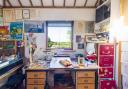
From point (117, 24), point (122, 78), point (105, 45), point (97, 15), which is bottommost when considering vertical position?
point (122, 78)

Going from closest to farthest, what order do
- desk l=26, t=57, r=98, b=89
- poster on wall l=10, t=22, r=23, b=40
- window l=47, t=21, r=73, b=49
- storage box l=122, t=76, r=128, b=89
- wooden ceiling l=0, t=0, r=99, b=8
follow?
1. desk l=26, t=57, r=98, b=89
2. storage box l=122, t=76, r=128, b=89
3. poster on wall l=10, t=22, r=23, b=40
4. wooden ceiling l=0, t=0, r=99, b=8
5. window l=47, t=21, r=73, b=49

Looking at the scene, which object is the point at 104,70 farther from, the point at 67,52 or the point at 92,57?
the point at 67,52

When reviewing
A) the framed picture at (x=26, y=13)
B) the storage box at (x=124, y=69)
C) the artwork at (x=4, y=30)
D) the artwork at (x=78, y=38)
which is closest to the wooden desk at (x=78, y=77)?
the storage box at (x=124, y=69)

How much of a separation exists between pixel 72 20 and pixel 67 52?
3.53 ft

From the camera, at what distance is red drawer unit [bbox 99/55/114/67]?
502 cm

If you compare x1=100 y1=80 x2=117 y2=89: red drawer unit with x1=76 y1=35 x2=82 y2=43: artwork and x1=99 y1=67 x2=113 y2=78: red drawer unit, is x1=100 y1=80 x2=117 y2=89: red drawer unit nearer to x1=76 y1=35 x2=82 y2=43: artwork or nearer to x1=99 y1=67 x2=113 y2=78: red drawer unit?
x1=99 y1=67 x2=113 y2=78: red drawer unit

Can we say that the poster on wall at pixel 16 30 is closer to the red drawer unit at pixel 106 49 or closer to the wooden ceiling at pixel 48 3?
the wooden ceiling at pixel 48 3

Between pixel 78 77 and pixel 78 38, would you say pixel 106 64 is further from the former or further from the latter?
pixel 78 38

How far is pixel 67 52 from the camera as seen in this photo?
6.75 m

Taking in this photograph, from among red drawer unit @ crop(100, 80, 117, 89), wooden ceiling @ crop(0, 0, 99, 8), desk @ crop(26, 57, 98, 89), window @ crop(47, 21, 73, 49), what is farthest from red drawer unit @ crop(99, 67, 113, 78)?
wooden ceiling @ crop(0, 0, 99, 8)

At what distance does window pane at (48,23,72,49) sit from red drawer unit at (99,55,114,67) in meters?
1.97

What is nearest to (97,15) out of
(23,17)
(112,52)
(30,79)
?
(112,52)

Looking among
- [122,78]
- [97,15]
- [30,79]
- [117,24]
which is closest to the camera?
[30,79]

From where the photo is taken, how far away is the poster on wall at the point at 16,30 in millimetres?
6219
